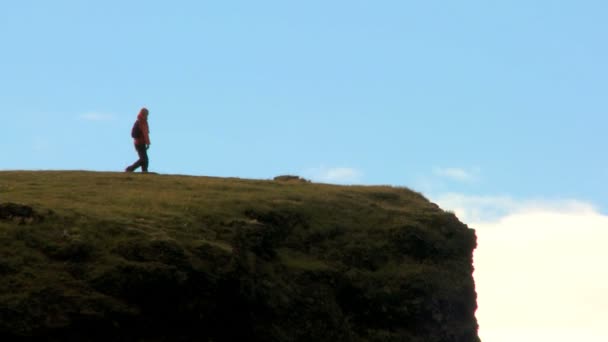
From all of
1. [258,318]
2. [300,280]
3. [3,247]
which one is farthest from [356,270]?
[3,247]

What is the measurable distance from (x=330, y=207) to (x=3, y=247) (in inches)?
405

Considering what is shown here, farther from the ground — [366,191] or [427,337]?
[366,191]

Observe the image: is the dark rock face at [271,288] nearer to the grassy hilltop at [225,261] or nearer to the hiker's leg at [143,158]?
the grassy hilltop at [225,261]

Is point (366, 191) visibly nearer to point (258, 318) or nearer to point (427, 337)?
point (427, 337)

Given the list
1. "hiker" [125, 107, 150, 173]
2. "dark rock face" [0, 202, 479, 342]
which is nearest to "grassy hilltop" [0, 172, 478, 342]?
"dark rock face" [0, 202, 479, 342]

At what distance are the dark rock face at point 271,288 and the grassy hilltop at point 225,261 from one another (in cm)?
3

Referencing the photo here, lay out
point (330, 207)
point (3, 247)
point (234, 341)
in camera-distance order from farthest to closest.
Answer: point (330, 207) < point (234, 341) < point (3, 247)

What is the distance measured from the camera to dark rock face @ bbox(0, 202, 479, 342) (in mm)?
25062

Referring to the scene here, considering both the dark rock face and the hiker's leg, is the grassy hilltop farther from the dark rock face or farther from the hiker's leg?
the hiker's leg

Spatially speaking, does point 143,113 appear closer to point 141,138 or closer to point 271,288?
point 141,138

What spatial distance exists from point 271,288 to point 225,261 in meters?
1.75

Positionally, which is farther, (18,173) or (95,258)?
(18,173)

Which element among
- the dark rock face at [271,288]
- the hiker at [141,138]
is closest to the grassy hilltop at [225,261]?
the dark rock face at [271,288]

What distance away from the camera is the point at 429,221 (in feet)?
110
